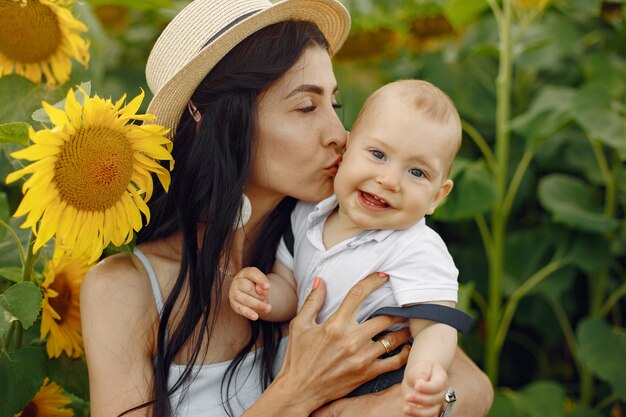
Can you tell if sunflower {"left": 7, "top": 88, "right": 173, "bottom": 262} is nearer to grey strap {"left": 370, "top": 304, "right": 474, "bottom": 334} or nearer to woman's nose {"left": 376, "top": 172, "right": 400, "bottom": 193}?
woman's nose {"left": 376, "top": 172, "right": 400, "bottom": 193}

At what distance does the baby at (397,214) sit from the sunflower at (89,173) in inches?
9.7

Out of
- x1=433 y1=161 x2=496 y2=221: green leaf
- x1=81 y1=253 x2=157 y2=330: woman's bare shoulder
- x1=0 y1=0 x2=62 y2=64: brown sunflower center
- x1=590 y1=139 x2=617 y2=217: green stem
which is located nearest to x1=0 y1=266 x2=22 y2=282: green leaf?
x1=81 y1=253 x2=157 y2=330: woman's bare shoulder

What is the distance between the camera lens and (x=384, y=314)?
1.51m

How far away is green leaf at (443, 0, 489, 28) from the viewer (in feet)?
8.50

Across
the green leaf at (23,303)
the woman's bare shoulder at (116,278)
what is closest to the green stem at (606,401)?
the woman's bare shoulder at (116,278)

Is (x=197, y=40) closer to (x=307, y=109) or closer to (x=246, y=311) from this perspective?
(x=307, y=109)

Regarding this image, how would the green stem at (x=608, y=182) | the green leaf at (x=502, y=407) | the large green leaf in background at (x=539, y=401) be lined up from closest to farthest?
the green leaf at (x=502, y=407) → the large green leaf in background at (x=539, y=401) → the green stem at (x=608, y=182)

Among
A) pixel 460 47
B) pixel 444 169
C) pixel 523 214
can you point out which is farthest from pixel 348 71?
pixel 444 169

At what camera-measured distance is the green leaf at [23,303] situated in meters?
1.38

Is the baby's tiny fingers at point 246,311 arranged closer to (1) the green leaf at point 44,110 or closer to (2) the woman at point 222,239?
(2) the woman at point 222,239

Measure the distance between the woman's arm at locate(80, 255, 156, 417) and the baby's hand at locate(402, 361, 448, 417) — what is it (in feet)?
1.67

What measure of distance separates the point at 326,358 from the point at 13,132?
2.15ft

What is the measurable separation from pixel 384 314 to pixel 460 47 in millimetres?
1877

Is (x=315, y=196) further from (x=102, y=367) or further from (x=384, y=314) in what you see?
(x=102, y=367)
